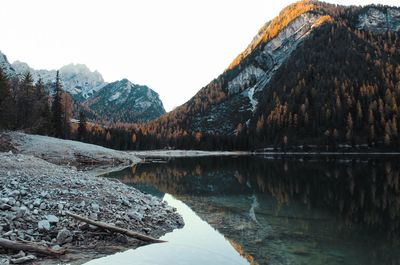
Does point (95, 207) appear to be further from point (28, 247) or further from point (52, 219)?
point (28, 247)

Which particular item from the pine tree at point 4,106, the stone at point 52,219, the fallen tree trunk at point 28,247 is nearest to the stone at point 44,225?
the stone at point 52,219

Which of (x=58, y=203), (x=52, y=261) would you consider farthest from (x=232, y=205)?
(x=52, y=261)

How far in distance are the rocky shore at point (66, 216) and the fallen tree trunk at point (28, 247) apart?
0.64 feet

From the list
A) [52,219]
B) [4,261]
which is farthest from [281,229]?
[4,261]

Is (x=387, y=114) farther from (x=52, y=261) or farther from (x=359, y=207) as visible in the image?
(x=52, y=261)

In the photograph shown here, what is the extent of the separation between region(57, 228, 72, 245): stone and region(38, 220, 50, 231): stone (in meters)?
0.63

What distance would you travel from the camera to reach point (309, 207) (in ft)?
87.4

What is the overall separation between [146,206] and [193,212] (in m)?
4.64

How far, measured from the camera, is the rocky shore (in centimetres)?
1384

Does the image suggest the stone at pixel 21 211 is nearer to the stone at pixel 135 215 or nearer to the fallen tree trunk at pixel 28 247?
the fallen tree trunk at pixel 28 247

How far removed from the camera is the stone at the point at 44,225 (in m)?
14.5

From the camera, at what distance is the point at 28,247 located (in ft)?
42.4

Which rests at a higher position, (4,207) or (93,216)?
(4,207)

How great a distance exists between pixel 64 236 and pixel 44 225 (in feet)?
3.36
